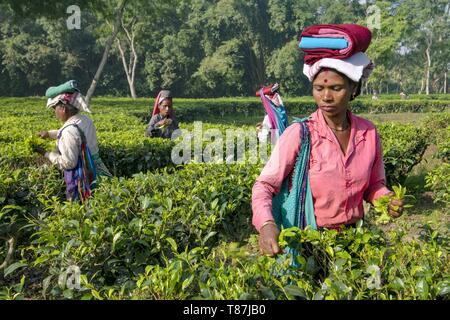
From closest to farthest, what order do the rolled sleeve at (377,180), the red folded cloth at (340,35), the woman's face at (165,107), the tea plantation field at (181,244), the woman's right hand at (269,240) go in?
the tea plantation field at (181,244)
the woman's right hand at (269,240)
the red folded cloth at (340,35)
the rolled sleeve at (377,180)
the woman's face at (165,107)

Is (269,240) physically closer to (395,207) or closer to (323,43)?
(395,207)

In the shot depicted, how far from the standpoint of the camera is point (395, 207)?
202cm

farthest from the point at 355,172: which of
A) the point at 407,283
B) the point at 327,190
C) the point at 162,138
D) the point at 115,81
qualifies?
the point at 115,81

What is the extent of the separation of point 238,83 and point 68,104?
A: 40.6 metres

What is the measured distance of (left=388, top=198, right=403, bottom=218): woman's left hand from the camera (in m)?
2.00

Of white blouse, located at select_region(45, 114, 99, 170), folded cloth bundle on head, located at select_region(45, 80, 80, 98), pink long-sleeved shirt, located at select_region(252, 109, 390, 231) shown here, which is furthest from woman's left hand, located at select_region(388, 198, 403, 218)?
folded cloth bundle on head, located at select_region(45, 80, 80, 98)

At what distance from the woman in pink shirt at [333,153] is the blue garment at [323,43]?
0.06 m

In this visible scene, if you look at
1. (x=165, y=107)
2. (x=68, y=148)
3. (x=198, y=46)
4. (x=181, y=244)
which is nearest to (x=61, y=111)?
(x=68, y=148)

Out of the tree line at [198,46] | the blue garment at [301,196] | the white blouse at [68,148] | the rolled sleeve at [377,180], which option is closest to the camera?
the blue garment at [301,196]

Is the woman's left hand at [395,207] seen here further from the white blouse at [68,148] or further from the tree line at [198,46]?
the tree line at [198,46]

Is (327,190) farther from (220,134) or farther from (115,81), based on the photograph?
(115,81)

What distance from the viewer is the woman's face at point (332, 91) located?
6.68 feet

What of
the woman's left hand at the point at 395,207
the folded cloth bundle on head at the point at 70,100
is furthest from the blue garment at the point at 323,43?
the folded cloth bundle on head at the point at 70,100
